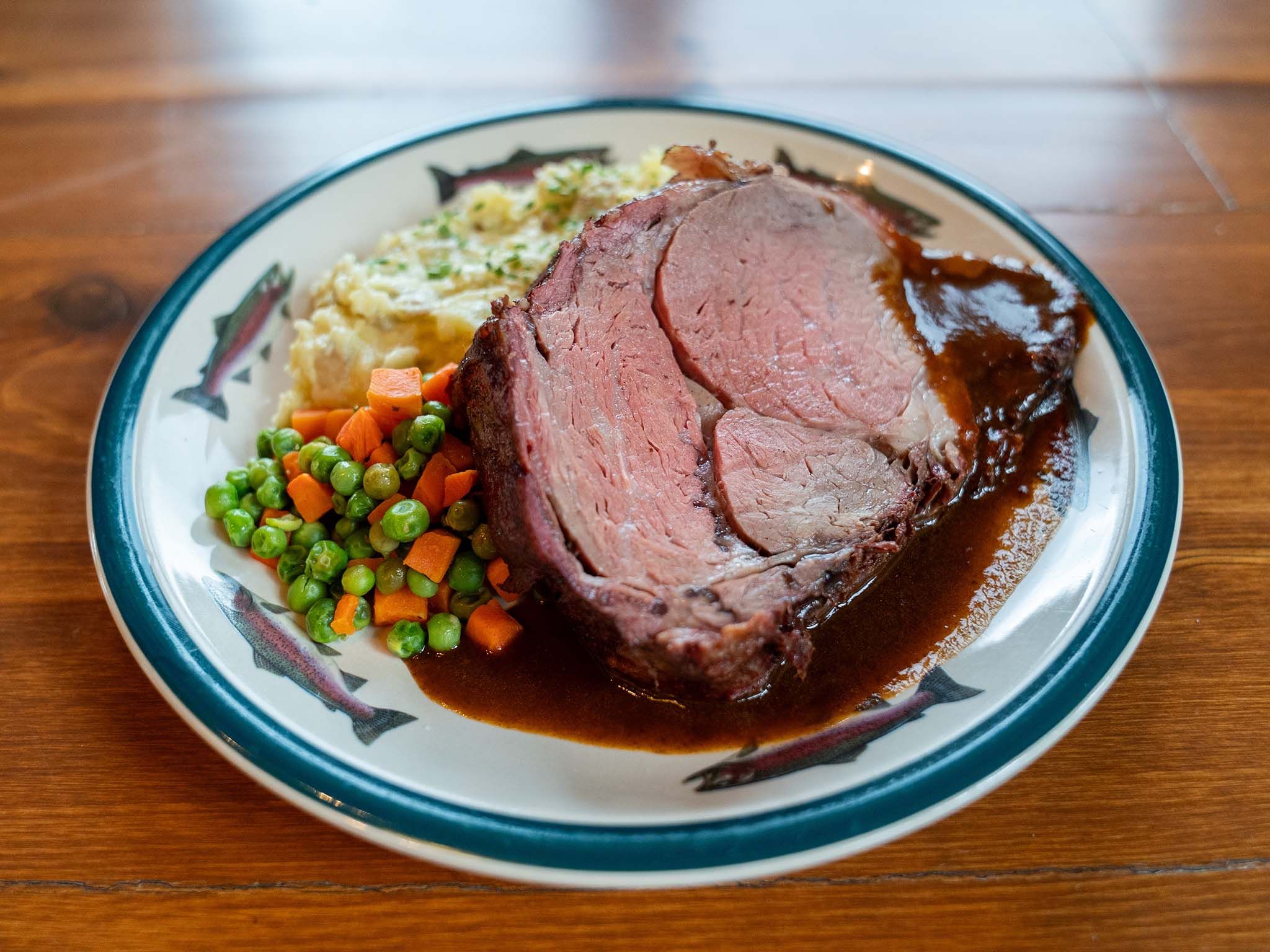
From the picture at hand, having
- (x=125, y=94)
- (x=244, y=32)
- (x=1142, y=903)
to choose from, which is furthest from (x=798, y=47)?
(x=1142, y=903)

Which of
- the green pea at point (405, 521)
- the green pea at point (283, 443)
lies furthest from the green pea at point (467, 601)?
the green pea at point (283, 443)

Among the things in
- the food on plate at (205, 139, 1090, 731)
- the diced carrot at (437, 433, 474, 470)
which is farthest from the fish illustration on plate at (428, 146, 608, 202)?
the diced carrot at (437, 433, 474, 470)

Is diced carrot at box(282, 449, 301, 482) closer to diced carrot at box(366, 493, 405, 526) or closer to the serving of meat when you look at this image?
diced carrot at box(366, 493, 405, 526)

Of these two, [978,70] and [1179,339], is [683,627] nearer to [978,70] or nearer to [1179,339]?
[1179,339]

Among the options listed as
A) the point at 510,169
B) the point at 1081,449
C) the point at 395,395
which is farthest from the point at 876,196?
the point at 395,395

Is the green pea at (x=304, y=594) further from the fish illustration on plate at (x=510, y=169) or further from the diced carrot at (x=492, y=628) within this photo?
the fish illustration on plate at (x=510, y=169)

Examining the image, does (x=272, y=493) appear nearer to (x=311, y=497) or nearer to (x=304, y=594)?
(x=311, y=497)
